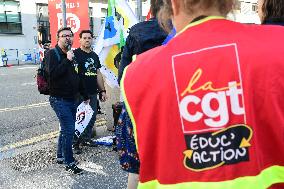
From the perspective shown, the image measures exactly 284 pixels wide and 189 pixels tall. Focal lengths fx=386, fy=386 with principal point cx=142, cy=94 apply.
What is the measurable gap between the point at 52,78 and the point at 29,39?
27.1 meters

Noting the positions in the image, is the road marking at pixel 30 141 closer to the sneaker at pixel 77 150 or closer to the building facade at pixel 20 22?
the sneaker at pixel 77 150

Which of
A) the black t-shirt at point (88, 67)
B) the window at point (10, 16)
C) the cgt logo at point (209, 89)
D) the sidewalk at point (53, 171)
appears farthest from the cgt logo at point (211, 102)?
the window at point (10, 16)

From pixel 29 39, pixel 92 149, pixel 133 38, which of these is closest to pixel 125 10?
pixel 92 149

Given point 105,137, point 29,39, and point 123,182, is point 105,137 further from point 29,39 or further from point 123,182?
point 29,39

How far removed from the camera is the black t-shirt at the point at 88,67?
220 inches

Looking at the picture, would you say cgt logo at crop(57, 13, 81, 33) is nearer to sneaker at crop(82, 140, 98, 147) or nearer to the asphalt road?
the asphalt road

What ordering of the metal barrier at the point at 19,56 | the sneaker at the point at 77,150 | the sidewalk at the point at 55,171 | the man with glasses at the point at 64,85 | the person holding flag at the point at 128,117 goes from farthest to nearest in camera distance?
the metal barrier at the point at 19,56
the sneaker at the point at 77,150
the man with glasses at the point at 64,85
the sidewalk at the point at 55,171
the person holding flag at the point at 128,117

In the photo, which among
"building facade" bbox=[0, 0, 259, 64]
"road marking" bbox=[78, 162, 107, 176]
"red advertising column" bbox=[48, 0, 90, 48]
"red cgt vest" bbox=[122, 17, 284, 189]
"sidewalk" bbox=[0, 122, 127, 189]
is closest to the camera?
"red cgt vest" bbox=[122, 17, 284, 189]

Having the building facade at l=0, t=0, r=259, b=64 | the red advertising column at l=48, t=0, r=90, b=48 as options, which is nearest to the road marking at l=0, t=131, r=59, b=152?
the red advertising column at l=48, t=0, r=90, b=48

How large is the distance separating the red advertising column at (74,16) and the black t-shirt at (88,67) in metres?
0.34

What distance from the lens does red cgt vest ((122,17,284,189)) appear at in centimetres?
101

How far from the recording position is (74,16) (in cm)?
601

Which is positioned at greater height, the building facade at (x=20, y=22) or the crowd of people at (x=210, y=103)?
the building facade at (x=20, y=22)

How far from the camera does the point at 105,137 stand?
6.19 m
